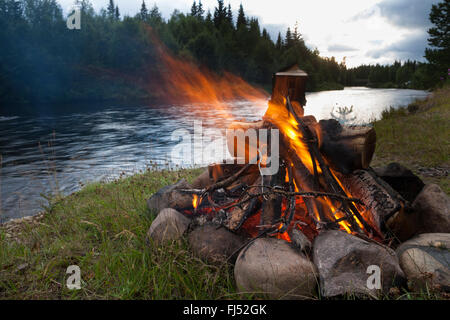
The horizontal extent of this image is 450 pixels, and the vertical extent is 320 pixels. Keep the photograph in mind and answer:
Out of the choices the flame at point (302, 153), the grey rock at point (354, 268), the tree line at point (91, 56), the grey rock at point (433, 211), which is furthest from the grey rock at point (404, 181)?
the tree line at point (91, 56)

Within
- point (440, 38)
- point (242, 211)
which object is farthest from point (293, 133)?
point (440, 38)

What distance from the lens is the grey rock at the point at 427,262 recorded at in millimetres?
1888

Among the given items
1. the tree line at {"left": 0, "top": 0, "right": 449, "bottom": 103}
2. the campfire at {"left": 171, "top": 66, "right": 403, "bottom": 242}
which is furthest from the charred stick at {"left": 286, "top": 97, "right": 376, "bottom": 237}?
the tree line at {"left": 0, "top": 0, "right": 449, "bottom": 103}

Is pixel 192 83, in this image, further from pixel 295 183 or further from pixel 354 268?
pixel 354 268

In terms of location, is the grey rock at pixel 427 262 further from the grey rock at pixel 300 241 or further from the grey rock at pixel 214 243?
the grey rock at pixel 214 243

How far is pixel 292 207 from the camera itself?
259 cm

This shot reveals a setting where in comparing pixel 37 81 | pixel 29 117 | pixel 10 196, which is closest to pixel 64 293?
pixel 10 196

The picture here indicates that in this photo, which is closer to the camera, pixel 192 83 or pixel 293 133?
pixel 293 133

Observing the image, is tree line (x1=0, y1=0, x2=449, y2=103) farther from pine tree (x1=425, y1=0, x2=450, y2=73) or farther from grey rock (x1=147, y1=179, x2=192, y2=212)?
grey rock (x1=147, y1=179, x2=192, y2=212)

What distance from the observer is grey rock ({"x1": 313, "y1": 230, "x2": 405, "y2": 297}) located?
1888mm

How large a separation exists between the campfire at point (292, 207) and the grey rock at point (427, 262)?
14 cm

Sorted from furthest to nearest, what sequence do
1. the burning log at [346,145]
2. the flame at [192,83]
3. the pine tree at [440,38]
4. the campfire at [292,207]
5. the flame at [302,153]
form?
the flame at [192,83]
the pine tree at [440,38]
the burning log at [346,145]
the flame at [302,153]
the campfire at [292,207]

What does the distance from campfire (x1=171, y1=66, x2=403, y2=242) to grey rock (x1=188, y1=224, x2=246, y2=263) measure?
0.10 metres

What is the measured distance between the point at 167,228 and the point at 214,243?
1.57 ft
